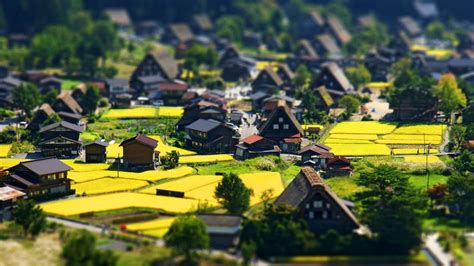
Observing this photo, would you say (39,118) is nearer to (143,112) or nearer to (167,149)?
(143,112)

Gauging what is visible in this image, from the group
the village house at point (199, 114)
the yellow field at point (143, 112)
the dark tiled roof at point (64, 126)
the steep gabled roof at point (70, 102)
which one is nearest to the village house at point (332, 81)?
the yellow field at point (143, 112)

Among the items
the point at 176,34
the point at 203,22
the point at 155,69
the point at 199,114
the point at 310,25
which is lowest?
the point at 199,114

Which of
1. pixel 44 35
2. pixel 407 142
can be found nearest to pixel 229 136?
pixel 407 142

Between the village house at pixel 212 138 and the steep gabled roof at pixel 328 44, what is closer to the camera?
the village house at pixel 212 138

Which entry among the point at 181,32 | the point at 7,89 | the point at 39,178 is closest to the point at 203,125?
the point at 39,178

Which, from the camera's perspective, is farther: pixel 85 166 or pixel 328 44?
pixel 328 44

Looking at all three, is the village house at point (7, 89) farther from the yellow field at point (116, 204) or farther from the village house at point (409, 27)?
the village house at point (409, 27)
